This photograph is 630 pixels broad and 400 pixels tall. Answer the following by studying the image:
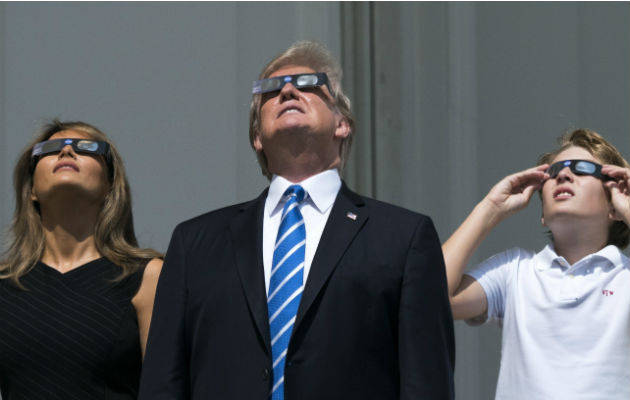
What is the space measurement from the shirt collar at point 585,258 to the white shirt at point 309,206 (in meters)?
0.95

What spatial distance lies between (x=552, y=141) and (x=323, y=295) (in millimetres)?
2740

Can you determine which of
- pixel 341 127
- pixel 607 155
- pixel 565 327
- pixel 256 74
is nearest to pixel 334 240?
pixel 341 127

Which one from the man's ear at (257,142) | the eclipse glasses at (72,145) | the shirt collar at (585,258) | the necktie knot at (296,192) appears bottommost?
the shirt collar at (585,258)

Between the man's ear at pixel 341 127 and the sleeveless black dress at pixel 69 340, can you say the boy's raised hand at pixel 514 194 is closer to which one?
the man's ear at pixel 341 127

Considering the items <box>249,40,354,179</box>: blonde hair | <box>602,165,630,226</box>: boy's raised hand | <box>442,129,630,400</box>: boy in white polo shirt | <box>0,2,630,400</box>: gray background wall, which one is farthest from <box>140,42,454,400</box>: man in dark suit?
<box>0,2,630,400</box>: gray background wall

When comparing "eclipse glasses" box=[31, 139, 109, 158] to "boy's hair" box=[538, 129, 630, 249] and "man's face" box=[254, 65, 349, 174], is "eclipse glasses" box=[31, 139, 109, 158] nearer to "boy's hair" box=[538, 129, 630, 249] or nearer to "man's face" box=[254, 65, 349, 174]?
"man's face" box=[254, 65, 349, 174]

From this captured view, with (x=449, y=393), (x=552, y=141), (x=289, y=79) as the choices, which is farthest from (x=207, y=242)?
(x=552, y=141)

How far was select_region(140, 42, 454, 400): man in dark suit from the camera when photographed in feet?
8.61

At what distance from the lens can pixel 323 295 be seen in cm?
266

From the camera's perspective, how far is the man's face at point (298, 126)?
2941 millimetres

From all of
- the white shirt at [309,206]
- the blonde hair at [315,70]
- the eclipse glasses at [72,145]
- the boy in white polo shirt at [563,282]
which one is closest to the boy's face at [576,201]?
the boy in white polo shirt at [563,282]

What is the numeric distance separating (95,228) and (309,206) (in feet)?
3.51

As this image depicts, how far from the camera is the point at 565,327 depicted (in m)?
3.38

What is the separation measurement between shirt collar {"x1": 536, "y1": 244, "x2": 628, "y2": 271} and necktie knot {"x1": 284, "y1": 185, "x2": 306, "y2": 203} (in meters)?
1.05
